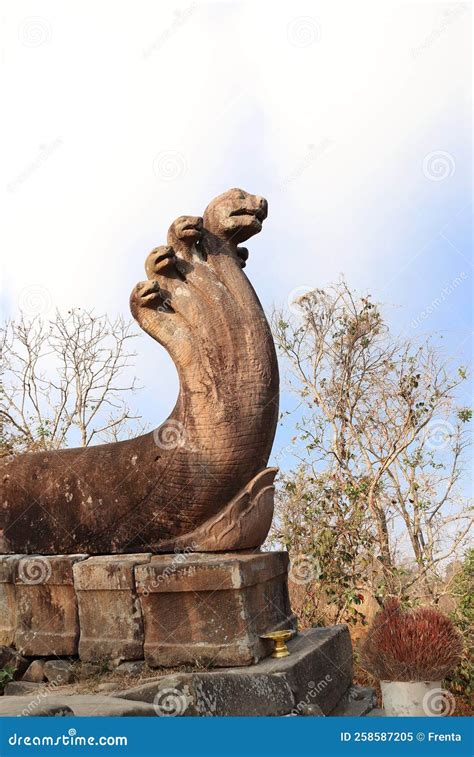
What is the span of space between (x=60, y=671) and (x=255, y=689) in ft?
3.97

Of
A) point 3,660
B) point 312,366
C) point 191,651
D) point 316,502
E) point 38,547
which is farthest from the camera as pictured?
point 312,366

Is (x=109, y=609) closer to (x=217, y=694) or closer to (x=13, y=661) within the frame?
(x=13, y=661)

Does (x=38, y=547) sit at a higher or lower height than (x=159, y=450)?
lower

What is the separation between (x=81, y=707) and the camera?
125 inches

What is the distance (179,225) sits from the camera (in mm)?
4535

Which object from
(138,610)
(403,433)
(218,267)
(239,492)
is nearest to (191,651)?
(138,610)

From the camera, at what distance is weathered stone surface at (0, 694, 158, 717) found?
284 cm

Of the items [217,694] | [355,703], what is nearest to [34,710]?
[217,694]

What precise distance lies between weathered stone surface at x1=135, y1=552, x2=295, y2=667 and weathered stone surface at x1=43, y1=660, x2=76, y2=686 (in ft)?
1.57

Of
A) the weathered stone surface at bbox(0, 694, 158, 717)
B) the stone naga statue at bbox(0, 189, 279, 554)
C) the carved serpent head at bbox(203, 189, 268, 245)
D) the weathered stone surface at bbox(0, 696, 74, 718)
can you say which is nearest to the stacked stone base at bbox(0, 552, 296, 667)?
the stone naga statue at bbox(0, 189, 279, 554)

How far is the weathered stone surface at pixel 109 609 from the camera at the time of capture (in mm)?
4027

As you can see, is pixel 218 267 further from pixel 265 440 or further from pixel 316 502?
pixel 316 502

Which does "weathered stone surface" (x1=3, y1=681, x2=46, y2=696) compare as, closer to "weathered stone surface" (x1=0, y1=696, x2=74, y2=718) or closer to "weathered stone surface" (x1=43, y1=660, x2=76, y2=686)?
"weathered stone surface" (x1=43, y1=660, x2=76, y2=686)

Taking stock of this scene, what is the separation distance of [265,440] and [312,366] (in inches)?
182
